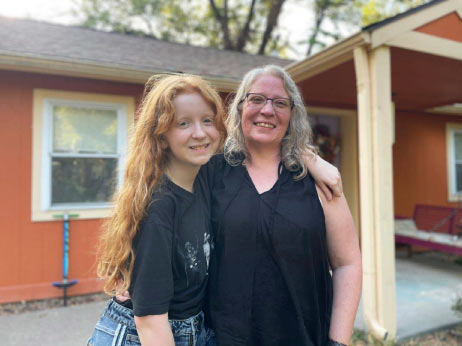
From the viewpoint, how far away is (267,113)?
1.33m

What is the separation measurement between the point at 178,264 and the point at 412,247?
6.63 metres

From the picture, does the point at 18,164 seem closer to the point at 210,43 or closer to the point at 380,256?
the point at 380,256

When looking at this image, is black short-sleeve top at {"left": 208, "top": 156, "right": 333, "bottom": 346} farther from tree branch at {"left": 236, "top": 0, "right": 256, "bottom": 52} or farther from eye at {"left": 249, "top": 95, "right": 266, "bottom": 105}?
tree branch at {"left": 236, "top": 0, "right": 256, "bottom": 52}

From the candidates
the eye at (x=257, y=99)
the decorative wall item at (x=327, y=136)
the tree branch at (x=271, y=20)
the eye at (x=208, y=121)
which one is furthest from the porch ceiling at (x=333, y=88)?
the tree branch at (x=271, y=20)

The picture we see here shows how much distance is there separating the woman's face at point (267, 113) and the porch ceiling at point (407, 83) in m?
2.53

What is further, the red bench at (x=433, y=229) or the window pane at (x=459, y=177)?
the window pane at (x=459, y=177)

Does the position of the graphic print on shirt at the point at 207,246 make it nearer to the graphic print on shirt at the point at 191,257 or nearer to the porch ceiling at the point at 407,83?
the graphic print on shirt at the point at 191,257

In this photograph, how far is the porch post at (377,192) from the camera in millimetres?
2893

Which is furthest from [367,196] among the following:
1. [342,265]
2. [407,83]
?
[407,83]

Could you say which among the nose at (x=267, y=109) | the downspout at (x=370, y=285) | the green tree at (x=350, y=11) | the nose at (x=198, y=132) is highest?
the green tree at (x=350, y=11)

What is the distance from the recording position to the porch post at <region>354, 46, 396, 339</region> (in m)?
2.89

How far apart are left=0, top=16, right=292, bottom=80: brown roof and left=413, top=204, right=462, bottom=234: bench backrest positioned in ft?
13.1

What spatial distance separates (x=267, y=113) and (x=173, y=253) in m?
0.63

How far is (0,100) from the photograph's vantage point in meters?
3.88
